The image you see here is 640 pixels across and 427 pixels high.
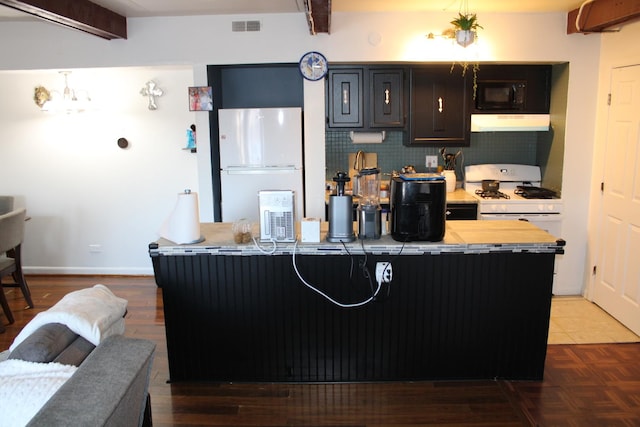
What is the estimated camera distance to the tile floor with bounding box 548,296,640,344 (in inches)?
156

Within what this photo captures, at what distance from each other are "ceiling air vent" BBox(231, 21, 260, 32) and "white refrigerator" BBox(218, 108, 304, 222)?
26.7 inches

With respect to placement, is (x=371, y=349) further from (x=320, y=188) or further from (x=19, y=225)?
(x=19, y=225)

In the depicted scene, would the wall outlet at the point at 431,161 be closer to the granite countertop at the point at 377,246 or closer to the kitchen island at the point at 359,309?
the kitchen island at the point at 359,309

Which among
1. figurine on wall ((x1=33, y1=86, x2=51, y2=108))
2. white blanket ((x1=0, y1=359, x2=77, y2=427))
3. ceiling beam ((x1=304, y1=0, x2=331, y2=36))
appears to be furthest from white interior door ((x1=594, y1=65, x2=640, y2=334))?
figurine on wall ((x1=33, y1=86, x2=51, y2=108))

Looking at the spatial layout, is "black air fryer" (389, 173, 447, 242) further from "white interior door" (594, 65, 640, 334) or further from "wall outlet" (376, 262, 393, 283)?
"white interior door" (594, 65, 640, 334)

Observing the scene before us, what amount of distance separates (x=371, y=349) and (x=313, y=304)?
0.46 m

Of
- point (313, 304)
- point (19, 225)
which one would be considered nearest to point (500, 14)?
point (313, 304)

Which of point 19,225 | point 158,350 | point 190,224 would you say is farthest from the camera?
point 19,225

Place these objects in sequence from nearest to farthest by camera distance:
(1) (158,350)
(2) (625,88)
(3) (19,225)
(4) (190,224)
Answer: (4) (190,224), (1) (158,350), (2) (625,88), (3) (19,225)

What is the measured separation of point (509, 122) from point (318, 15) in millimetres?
2067

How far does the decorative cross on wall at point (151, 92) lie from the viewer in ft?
17.2

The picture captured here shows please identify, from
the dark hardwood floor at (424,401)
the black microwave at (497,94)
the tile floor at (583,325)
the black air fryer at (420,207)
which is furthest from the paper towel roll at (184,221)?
the black microwave at (497,94)

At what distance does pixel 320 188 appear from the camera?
4723 mm

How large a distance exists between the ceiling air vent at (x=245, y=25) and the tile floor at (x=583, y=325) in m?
3.42
